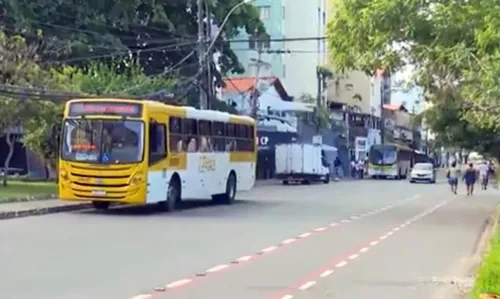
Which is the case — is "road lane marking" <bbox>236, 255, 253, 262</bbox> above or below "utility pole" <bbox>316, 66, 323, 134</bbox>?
below

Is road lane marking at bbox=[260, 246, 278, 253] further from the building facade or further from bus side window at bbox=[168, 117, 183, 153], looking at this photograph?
the building facade

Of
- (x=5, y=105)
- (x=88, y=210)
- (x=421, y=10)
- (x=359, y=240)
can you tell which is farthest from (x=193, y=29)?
(x=359, y=240)

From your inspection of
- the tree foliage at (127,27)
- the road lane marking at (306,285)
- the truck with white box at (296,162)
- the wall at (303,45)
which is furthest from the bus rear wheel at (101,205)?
the wall at (303,45)

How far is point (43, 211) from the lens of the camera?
96.5 feet

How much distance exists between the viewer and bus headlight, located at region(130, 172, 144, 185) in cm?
2839

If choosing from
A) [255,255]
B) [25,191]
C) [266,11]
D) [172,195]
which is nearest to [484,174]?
[25,191]

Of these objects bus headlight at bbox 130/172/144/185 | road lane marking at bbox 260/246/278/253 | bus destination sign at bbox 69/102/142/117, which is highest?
bus destination sign at bbox 69/102/142/117

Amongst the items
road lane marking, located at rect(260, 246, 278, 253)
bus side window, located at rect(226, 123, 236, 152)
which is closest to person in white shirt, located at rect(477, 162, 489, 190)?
bus side window, located at rect(226, 123, 236, 152)

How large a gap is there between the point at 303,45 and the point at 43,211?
7030cm

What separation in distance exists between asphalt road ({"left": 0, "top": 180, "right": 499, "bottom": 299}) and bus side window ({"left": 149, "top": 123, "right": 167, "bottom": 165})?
1624mm

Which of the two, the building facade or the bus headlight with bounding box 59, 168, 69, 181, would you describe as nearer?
the bus headlight with bounding box 59, 168, 69, 181

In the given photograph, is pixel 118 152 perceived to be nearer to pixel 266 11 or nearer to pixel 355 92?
pixel 266 11

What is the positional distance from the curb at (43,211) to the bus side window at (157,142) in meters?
3.28

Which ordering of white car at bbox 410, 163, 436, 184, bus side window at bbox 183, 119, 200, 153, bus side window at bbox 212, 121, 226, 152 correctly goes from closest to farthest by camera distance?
bus side window at bbox 183, 119, 200, 153, bus side window at bbox 212, 121, 226, 152, white car at bbox 410, 163, 436, 184
